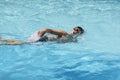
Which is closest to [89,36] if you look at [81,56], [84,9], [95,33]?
[95,33]

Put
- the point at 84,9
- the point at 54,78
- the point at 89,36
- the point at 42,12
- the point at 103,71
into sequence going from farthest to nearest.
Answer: the point at 84,9 < the point at 42,12 < the point at 89,36 < the point at 103,71 < the point at 54,78

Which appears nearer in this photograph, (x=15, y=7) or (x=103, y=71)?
(x=103, y=71)

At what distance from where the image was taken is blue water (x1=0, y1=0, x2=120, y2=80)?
24.1 feet

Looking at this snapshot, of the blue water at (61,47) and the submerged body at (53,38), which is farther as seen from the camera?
the submerged body at (53,38)

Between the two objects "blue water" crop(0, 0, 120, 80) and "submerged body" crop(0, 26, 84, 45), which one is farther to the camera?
"submerged body" crop(0, 26, 84, 45)

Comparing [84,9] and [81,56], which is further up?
[84,9]

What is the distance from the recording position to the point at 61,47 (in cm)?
902

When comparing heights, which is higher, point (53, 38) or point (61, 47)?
point (53, 38)

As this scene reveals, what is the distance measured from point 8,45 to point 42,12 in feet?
18.0

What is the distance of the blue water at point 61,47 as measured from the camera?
7344 millimetres

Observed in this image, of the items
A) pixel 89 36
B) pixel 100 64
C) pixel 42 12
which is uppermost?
pixel 42 12

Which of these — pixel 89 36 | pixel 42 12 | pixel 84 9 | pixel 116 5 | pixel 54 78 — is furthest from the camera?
pixel 116 5

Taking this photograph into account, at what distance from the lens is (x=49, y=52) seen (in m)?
8.64

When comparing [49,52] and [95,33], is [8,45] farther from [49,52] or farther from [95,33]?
[95,33]
